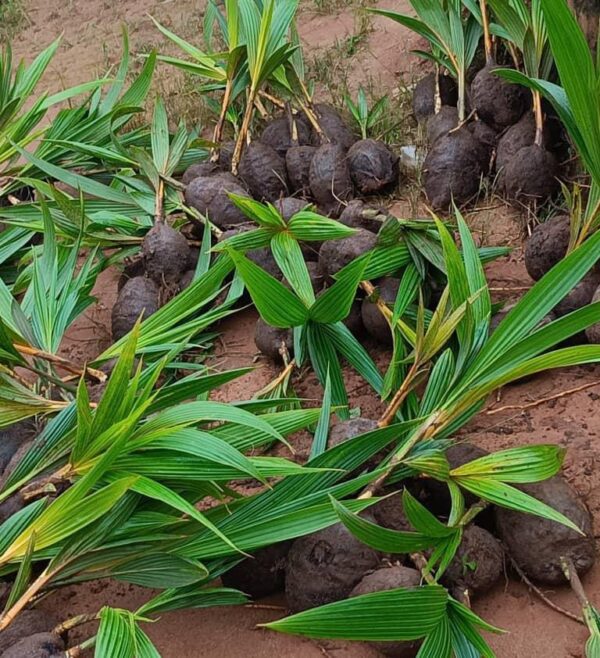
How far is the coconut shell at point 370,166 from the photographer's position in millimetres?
2457

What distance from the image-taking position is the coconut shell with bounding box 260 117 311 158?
265 centimetres

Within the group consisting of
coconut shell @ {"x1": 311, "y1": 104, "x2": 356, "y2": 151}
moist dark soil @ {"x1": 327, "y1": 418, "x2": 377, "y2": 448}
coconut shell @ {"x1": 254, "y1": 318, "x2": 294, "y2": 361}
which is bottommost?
coconut shell @ {"x1": 254, "y1": 318, "x2": 294, "y2": 361}

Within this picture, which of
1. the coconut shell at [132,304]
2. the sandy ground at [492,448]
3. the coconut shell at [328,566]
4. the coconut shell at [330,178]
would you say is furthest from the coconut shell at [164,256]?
the coconut shell at [328,566]

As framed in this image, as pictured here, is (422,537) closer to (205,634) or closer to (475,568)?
(475,568)

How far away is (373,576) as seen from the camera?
4.26ft

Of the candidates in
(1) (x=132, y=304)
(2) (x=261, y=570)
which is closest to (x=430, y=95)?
(1) (x=132, y=304)

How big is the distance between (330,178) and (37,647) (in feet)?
5.24

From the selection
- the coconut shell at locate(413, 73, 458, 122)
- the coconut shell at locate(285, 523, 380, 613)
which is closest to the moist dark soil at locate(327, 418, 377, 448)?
the coconut shell at locate(285, 523, 380, 613)

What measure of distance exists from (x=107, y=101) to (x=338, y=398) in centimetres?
185

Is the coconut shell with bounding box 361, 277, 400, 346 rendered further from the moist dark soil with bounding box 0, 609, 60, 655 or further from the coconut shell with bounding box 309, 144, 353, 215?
the moist dark soil with bounding box 0, 609, 60, 655

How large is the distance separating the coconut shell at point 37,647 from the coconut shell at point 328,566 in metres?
0.39

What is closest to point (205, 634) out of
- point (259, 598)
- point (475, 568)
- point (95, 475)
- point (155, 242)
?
point (259, 598)

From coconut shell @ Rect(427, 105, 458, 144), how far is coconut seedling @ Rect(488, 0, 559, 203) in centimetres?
24

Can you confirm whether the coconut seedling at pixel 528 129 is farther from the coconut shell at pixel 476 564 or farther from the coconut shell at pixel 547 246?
the coconut shell at pixel 476 564
